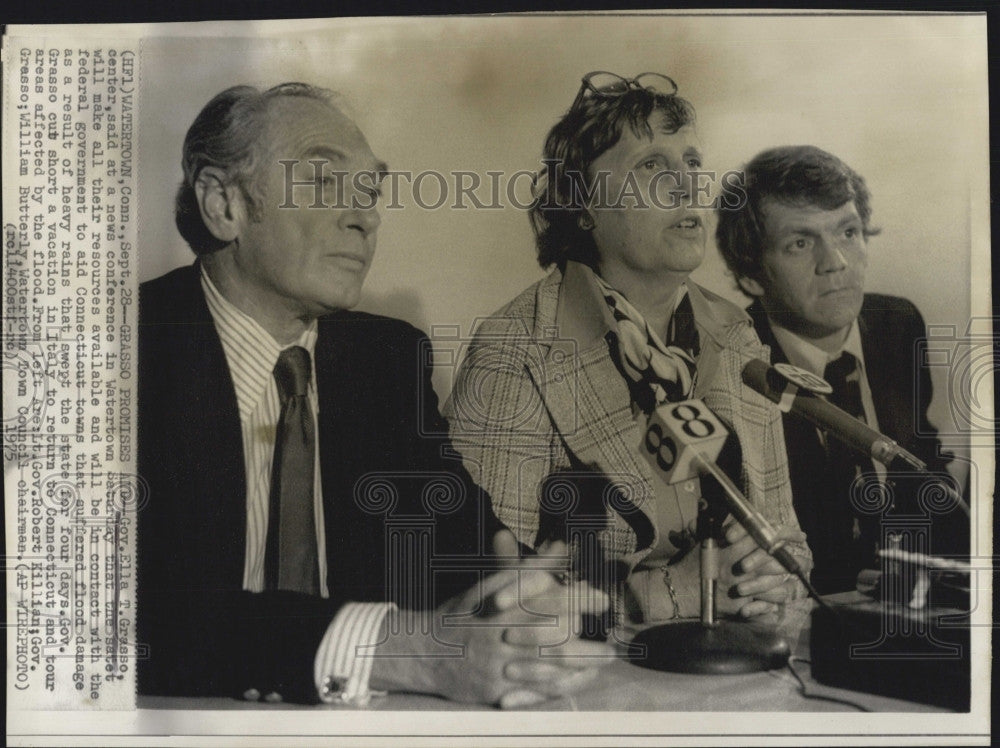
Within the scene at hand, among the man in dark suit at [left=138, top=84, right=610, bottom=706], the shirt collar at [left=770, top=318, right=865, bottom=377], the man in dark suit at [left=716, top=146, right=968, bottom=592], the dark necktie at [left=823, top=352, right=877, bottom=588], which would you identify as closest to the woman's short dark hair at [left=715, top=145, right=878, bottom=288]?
the man in dark suit at [left=716, top=146, right=968, bottom=592]

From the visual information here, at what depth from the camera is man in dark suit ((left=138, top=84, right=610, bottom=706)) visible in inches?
57.6

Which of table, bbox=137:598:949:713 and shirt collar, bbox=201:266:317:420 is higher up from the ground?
shirt collar, bbox=201:266:317:420

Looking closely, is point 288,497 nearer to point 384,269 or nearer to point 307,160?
point 384,269

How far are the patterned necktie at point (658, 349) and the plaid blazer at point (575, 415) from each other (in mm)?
17

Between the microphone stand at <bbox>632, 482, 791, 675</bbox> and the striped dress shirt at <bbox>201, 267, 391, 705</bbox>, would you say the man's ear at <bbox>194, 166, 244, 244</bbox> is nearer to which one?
the striped dress shirt at <bbox>201, 267, 391, 705</bbox>

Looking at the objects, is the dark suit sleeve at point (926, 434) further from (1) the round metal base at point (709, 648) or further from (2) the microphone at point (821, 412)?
(1) the round metal base at point (709, 648)

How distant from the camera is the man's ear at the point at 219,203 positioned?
57.9 inches

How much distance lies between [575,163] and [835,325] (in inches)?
21.8

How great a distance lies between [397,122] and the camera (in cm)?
149

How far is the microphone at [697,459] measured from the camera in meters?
1.46

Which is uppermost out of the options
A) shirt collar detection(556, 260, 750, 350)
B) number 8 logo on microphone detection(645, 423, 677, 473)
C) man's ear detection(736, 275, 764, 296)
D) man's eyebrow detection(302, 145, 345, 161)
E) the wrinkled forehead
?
the wrinkled forehead

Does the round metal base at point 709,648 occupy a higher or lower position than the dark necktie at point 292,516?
lower

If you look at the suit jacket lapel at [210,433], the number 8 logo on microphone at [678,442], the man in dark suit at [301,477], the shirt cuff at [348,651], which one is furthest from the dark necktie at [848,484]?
the suit jacket lapel at [210,433]

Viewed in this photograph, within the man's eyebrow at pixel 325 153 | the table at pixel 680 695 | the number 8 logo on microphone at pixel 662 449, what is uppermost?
the man's eyebrow at pixel 325 153
